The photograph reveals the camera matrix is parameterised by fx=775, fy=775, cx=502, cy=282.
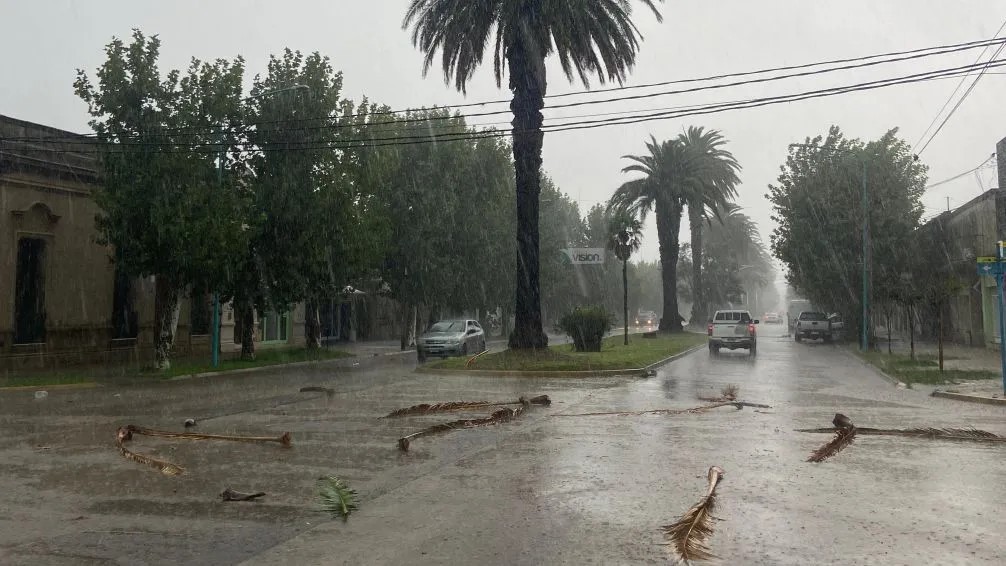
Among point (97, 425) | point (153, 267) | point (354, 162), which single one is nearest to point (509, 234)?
point (354, 162)

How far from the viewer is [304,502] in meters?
7.01

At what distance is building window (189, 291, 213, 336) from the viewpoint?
3195 centimetres

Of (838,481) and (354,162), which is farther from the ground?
(354,162)

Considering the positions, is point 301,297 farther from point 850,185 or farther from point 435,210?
point 850,185

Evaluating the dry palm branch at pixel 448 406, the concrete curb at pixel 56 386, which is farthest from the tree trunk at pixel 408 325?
the dry palm branch at pixel 448 406

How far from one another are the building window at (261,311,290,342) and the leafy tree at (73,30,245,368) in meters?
15.9

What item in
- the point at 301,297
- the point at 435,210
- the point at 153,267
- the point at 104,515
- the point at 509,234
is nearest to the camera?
the point at 104,515

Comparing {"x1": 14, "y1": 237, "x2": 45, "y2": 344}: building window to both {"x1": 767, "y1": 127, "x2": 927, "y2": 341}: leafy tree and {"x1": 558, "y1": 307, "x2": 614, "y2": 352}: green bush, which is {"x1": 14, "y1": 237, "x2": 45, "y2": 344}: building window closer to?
{"x1": 558, "y1": 307, "x2": 614, "y2": 352}: green bush

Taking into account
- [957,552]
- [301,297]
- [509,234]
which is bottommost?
[957,552]

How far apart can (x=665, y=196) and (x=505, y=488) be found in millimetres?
42433

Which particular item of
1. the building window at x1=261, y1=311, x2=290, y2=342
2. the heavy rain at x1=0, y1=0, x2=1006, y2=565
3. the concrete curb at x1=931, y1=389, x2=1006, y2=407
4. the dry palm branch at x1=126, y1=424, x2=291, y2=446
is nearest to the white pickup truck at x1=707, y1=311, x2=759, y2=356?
the heavy rain at x1=0, y1=0, x2=1006, y2=565

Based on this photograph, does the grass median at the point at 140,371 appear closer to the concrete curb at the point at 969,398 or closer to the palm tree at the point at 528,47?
the palm tree at the point at 528,47

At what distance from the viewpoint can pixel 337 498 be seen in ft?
22.1

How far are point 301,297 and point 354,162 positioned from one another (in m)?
5.35
